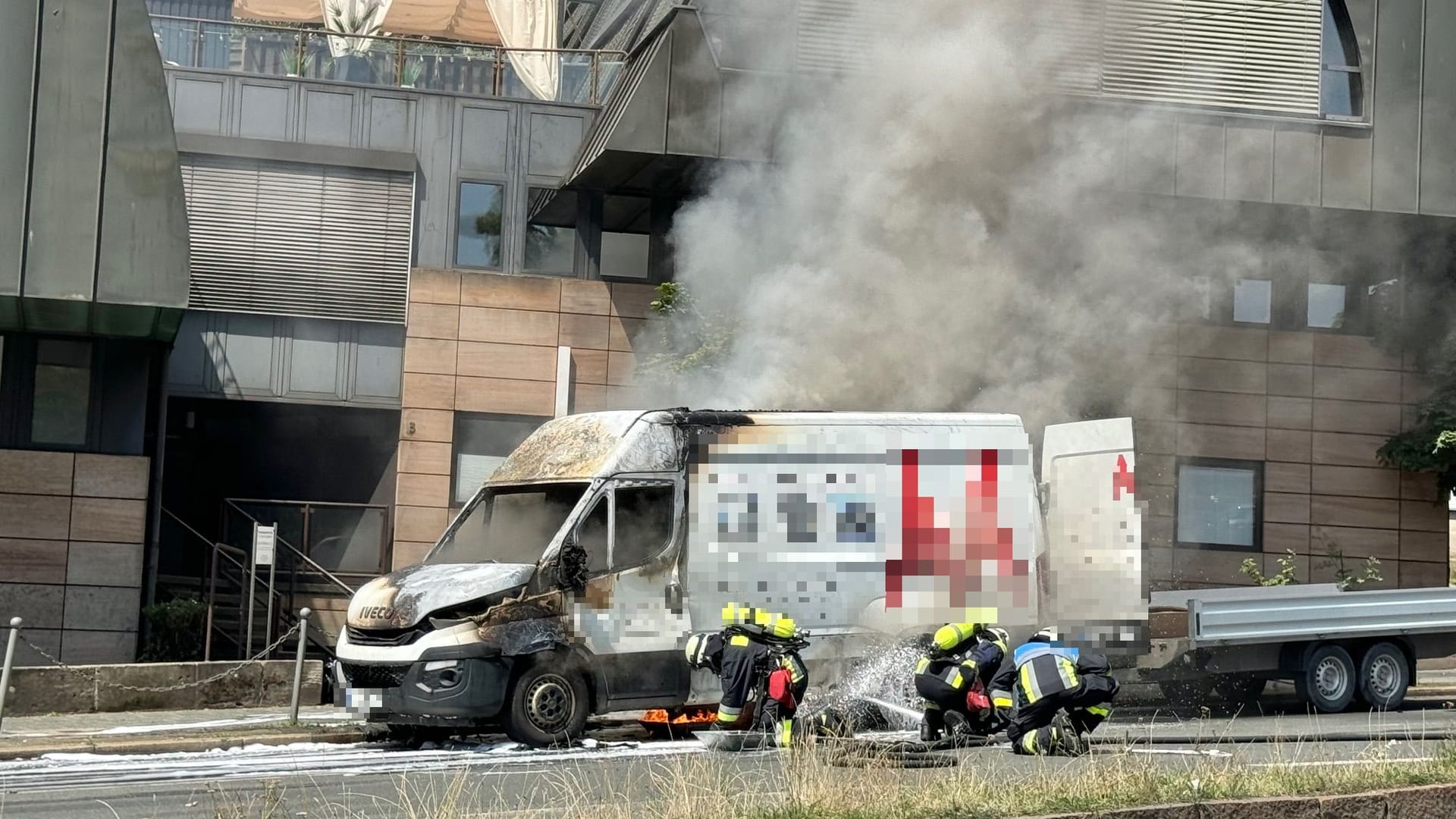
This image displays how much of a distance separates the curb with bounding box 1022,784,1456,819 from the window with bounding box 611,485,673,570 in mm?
5839

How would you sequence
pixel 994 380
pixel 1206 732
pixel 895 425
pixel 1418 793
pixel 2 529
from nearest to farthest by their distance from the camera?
pixel 1418 793
pixel 1206 732
pixel 895 425
pixel 2 529
pixel 994 380

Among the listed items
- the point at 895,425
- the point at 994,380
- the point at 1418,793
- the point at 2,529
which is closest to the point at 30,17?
the point at 2,529

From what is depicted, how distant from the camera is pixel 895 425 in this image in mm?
12438

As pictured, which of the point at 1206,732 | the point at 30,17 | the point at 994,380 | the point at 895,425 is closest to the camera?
the point at 1206,732

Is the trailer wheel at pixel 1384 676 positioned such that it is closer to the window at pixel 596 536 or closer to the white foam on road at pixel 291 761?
the white foam on road at pixel 291 761

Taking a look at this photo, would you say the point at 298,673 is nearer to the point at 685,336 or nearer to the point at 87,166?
the point at 87,166

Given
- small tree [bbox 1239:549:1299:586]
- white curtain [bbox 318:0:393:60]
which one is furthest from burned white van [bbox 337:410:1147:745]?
white curtain [bbox 318:0:393:60]

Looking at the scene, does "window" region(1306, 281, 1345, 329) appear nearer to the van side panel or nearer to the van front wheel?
the van side panel

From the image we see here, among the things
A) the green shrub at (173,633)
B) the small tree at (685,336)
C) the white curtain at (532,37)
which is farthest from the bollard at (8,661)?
the white curtain at (532,37)

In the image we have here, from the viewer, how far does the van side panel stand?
1191 centimetres

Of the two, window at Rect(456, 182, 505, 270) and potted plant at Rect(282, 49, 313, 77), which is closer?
potted plant at Rect(282, 49, 313, 77)

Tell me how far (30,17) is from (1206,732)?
12.9m

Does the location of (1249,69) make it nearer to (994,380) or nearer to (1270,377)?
(1270,377)

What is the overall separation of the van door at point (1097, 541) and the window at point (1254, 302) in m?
9.30
